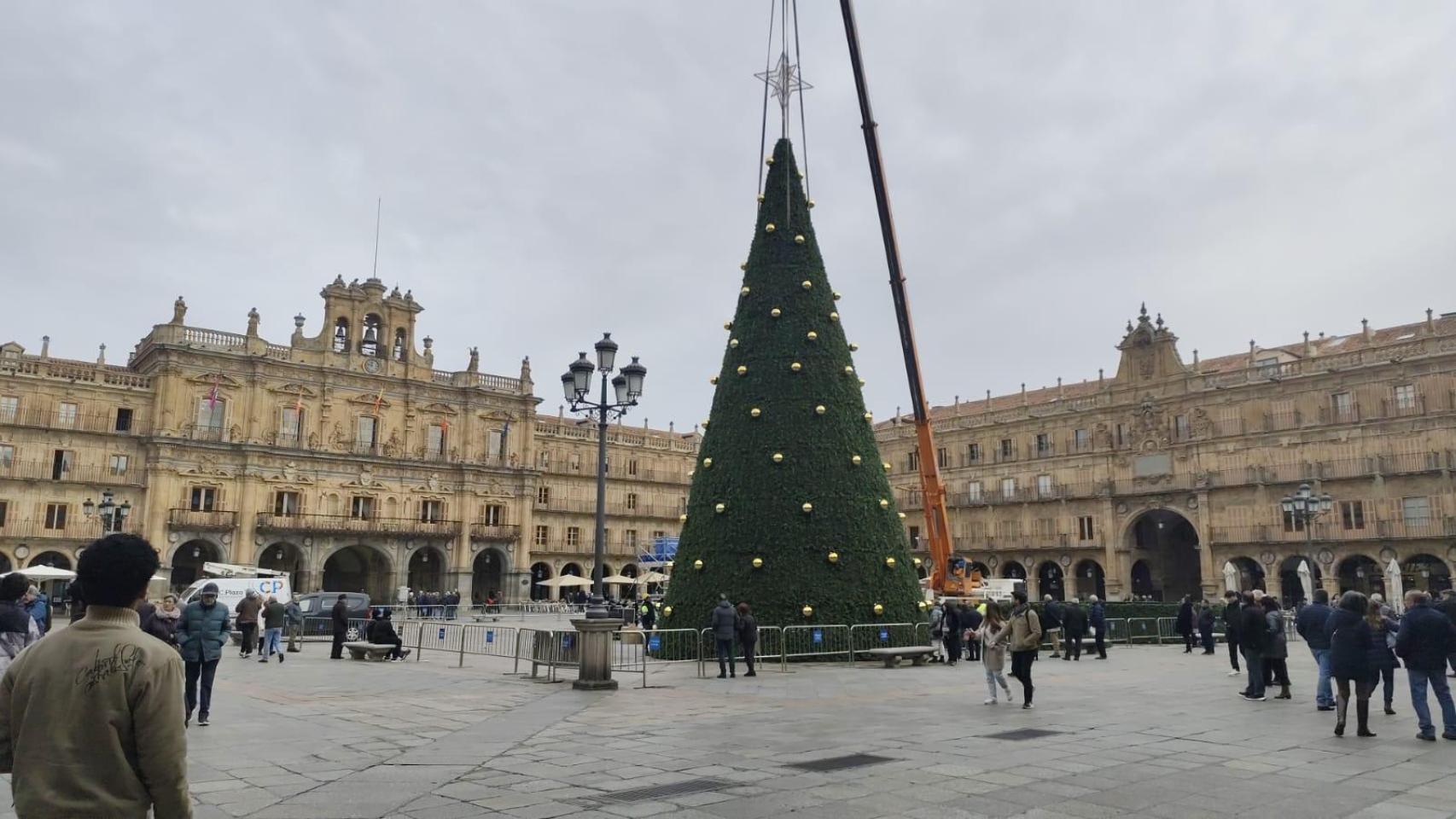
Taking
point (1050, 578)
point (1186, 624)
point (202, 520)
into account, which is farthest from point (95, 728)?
point (1050, 578)

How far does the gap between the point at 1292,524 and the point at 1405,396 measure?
6899 mm

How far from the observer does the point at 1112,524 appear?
1925 inches

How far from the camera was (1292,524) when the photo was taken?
42594 millimetres

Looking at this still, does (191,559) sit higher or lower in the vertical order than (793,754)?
higher

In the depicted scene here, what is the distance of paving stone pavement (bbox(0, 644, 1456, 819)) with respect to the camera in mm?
6438

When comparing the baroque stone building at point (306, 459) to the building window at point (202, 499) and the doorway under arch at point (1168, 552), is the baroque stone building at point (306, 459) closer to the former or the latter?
the building window at point (202, 499)

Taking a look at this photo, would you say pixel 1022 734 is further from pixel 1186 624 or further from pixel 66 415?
pixel 66 415

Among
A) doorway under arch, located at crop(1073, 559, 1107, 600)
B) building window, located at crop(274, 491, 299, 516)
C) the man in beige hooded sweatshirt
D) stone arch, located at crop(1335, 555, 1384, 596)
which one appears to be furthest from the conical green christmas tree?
doorway under arch, located at crop(1073, 559, 1107, 600)

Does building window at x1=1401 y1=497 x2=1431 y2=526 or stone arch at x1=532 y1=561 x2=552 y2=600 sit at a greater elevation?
building window at x1=1401 y1=497 x2=1431 y2=526

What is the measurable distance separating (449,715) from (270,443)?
39.7 m

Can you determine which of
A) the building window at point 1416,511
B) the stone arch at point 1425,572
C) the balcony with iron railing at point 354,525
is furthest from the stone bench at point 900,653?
the balcony with iron railing at point 354,525

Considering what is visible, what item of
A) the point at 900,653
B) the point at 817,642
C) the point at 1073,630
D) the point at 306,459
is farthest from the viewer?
the point at 306,459

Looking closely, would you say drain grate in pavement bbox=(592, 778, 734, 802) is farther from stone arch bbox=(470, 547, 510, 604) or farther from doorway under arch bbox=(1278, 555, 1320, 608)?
stone arch bbox=(470, 547, 510, 604)

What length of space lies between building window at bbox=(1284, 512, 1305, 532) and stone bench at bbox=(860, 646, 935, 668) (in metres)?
30.6
